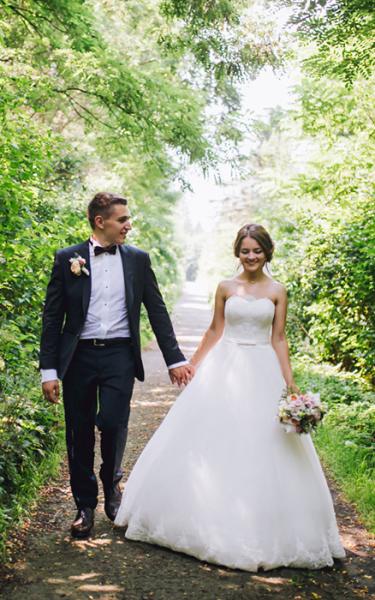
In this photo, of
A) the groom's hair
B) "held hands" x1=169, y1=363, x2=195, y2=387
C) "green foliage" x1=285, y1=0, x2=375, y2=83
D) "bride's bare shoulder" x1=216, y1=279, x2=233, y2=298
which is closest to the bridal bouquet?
"held hands" x1=169, y1=363, x2=195, y2=387

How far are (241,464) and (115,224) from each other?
1879mm

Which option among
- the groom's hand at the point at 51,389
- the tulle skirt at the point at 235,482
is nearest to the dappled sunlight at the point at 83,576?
the tulle skirt at the point at 235,482

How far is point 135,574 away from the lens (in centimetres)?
388

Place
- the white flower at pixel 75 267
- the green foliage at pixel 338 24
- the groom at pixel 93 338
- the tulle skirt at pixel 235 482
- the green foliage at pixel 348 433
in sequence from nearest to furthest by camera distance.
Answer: the tulle skirt at pixel 235 482 < the white flower at pixel 75 267 < the groom at pixel 93 338 < the green foliage at pixel 338 24 < the green foliage at pixel 348 433

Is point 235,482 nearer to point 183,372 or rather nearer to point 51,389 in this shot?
point 183,372

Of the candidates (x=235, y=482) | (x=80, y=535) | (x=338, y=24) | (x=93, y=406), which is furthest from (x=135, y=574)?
(x=338, y=24)

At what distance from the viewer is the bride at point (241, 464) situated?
4004 mm

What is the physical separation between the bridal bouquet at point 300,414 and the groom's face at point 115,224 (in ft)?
5.41

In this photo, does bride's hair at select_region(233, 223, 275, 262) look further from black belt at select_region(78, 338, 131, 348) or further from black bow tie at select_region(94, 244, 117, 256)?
black belt at select_region(78, 338, 131, 348)

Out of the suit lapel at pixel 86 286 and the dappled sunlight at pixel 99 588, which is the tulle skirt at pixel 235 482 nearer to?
the dappled sunlight at pixel 99 588

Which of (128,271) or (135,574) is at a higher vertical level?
(128,271)

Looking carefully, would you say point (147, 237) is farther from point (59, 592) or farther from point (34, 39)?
point (59, 592)

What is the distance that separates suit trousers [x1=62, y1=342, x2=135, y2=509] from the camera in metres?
4.41

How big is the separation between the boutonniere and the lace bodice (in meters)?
1.16
